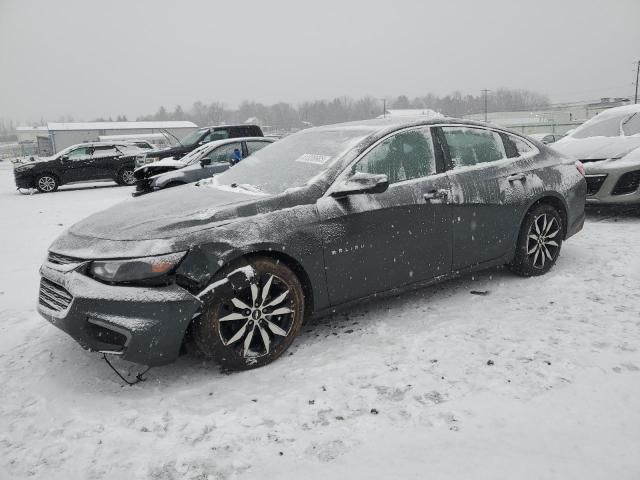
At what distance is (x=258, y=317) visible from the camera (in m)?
3.07

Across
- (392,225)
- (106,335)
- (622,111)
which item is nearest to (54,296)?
(106,335)

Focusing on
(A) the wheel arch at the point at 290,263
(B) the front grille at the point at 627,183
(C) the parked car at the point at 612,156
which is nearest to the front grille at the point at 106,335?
(A) the wheel arch at the point at 290,263

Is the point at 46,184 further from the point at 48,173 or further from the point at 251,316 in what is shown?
the point at 251,316

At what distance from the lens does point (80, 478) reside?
222cm

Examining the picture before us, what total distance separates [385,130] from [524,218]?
169 cm

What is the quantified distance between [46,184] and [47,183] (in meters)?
0.05

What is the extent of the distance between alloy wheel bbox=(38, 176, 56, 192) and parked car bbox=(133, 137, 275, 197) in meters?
5.98

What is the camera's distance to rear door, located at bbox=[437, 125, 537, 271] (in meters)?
3.99

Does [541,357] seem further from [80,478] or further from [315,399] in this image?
[80,478]

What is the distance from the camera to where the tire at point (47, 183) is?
51.3 ft

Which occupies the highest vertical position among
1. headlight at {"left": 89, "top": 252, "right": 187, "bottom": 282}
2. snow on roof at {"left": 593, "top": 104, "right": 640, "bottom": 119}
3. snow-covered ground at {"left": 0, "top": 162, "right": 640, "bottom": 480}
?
snow on roof at {"left": 593, "top": 104, "right": 640, "bottom": 119}

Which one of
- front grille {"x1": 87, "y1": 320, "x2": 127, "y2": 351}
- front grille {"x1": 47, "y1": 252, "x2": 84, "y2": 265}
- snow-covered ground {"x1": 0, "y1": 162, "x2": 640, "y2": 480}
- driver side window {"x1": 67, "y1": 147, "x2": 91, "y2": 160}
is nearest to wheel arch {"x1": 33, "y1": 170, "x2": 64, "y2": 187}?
driver side window {"x1": 67, "y1": 147, "x2": 91, "y2": 160}

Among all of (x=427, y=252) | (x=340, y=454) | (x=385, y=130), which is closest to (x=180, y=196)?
(x=385, y=130)

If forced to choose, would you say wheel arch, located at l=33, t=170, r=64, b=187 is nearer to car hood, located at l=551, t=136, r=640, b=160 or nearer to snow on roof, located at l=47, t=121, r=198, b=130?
car hood, located at l=551, t=136, r=640, b=160
